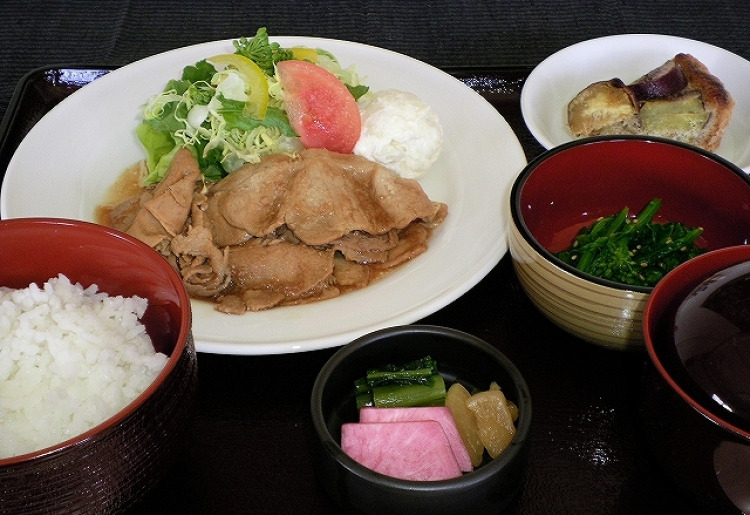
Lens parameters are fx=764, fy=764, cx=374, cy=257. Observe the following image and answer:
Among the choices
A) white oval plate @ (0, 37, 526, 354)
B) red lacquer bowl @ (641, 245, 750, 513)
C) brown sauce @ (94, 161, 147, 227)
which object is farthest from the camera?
brown sauce @ (94, 161, 147, 227)

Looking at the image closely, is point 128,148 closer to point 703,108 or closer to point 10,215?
point 10,215

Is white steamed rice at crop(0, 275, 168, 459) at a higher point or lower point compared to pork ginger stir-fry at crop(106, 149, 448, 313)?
higher

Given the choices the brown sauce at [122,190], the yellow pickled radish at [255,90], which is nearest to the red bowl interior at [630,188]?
the yellow pickled radish at [255,90]

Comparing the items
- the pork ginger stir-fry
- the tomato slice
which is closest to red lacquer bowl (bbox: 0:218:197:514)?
the pork ginger stir-fry

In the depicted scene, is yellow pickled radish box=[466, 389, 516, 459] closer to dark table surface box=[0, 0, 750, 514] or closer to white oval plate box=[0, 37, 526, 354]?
dark table surface box=[0, 0, 750, 514]

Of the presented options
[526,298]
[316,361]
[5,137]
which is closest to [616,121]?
[526,298]

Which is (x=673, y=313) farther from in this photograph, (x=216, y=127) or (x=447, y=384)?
(x=216, y=127)
